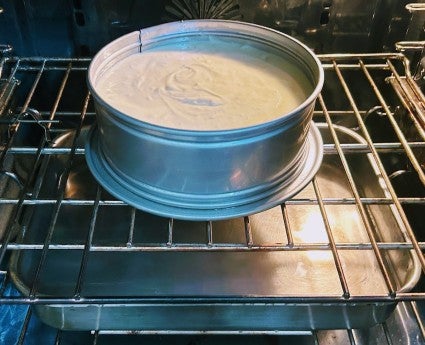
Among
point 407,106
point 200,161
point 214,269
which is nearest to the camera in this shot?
point 200,161

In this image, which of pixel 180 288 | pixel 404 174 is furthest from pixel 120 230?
pixel 404 174

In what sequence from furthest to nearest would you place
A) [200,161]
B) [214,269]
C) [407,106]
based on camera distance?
[407,106] < [214,269] < [200,161]

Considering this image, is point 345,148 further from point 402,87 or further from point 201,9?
point 201,9

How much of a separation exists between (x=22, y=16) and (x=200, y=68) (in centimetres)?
43

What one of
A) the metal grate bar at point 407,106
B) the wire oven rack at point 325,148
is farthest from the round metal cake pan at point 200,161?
the metal grate bar at point 407,106

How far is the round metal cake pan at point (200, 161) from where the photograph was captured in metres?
0.64

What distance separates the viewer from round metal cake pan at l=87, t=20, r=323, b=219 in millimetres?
643

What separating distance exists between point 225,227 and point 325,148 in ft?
0.78

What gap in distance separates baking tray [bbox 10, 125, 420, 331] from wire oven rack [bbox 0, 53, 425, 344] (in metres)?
0.03

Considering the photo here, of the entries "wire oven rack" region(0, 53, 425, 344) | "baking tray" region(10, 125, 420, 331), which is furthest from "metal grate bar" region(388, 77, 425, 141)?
"baking tray" region(10, 125, 420, 331)

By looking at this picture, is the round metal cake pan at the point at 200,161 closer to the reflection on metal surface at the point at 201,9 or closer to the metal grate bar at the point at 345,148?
the metal grate bar at the point at 345,148

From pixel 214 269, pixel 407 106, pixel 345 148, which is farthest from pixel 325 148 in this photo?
pixel 214 269

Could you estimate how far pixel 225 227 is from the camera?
907mm

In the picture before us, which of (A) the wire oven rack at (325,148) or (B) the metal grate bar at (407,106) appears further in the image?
(B) the metal grate bar at (407,106)
